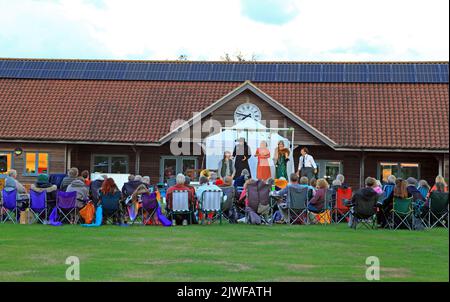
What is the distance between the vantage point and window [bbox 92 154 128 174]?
36000 millimetres

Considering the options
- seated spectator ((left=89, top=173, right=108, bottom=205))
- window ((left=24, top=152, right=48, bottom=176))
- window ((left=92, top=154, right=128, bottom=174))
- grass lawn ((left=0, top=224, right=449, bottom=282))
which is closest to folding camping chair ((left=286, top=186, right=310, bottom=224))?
grass lawn ((left=0, top=224, right=449, bottom=282))

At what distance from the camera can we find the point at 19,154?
118 feet

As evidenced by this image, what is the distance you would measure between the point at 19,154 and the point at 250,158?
13527 millimetres

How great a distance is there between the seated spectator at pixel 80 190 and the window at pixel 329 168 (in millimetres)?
15567

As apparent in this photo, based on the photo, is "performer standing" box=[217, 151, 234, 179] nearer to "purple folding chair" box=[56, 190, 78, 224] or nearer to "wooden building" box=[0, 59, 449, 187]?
"purple folding chair" box=[56, 190, 78, 224]

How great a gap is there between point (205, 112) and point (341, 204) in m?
14.5

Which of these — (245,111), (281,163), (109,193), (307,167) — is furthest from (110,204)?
(245,111)

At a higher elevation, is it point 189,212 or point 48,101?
point 48,101

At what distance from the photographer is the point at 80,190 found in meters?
20.1

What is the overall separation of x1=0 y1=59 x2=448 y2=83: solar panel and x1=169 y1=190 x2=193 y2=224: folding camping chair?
19.4 metres

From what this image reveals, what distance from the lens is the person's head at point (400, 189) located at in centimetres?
1933

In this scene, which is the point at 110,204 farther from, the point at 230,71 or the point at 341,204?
the point at 230,71

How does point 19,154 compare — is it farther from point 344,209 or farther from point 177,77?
point 344,209
